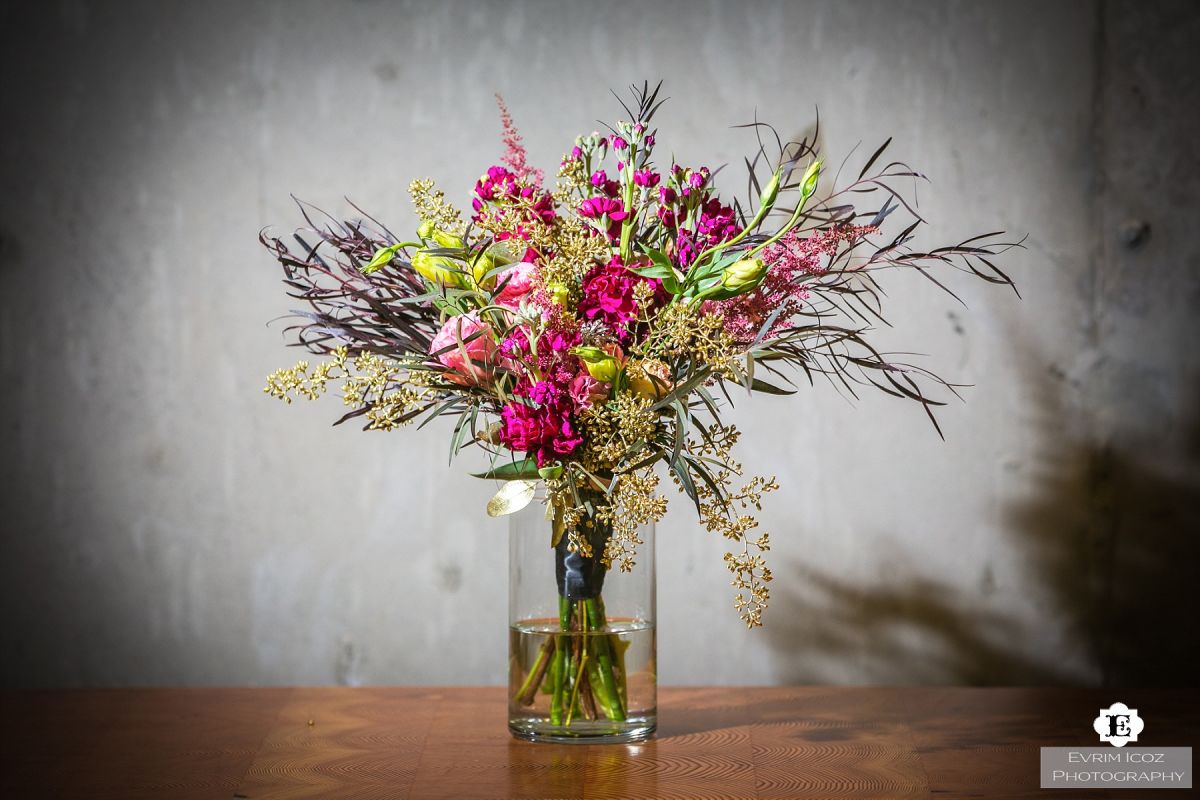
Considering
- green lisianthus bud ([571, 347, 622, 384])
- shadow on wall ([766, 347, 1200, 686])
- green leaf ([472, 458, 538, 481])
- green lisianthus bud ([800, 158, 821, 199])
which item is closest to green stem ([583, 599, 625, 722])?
green leaf ([472, 458, 538, 481])

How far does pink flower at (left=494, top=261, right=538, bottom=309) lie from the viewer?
1138mm

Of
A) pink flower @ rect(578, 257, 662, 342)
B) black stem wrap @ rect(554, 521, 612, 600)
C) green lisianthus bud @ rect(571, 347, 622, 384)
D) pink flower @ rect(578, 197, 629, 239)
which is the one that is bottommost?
black stem wrap @ rect(554, 521, 612, 600)

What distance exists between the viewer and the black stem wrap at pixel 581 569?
4.01 feet

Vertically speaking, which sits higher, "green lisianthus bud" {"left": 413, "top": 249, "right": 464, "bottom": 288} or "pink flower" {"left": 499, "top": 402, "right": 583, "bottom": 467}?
"green lisianthus bud" {"left": 413, "top": 249, "right": 464, "bottom": 288}

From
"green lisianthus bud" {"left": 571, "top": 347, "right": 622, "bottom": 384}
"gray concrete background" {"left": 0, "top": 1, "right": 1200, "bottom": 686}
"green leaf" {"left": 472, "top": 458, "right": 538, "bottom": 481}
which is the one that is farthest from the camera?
"gray concrete background" {"left": 0, "top": 1, "right": 1200, "bottom": 686}

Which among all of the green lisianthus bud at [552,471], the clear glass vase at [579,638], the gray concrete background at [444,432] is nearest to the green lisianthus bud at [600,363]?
the green lisianthus bud at [552,471]

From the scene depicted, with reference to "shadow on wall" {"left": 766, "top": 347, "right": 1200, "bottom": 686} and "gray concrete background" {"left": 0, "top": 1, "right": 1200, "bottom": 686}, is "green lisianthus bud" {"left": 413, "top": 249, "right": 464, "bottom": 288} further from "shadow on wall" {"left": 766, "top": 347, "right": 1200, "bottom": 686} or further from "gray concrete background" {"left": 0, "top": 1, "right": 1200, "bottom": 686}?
"shadow on wall" {"left": 766, "top": 347, "right": 1200, "bottom": 686}

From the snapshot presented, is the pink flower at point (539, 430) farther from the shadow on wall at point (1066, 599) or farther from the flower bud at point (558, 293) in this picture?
the shadow on wall at point (1066, 599)

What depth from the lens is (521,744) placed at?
4.19 ft

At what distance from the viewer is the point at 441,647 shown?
1.79m

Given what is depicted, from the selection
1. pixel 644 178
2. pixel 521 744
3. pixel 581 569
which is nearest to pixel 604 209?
pixel 644 178

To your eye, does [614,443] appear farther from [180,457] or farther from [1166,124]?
[1166,124]

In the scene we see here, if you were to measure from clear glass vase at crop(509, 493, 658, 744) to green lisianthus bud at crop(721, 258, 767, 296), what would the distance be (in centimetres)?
31

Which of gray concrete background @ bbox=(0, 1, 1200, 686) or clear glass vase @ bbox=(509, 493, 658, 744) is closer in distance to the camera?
clear glass vase @ bbox=(509, 493, 658, 744)
